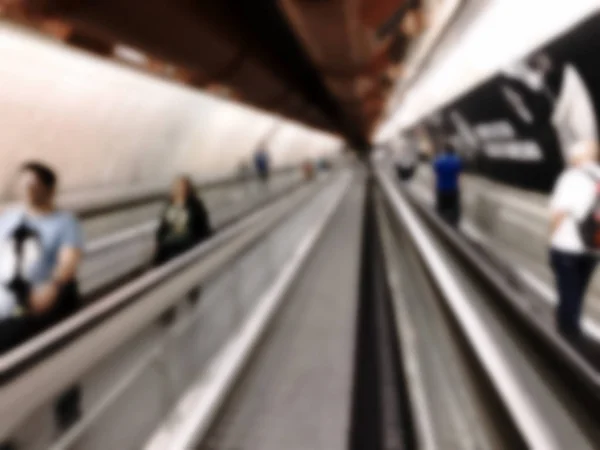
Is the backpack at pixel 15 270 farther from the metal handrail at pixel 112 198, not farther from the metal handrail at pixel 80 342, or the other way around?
the metal handrail at pixel 112 198

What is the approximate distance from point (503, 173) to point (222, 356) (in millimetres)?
6537

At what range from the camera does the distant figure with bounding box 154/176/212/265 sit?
19.3 ft

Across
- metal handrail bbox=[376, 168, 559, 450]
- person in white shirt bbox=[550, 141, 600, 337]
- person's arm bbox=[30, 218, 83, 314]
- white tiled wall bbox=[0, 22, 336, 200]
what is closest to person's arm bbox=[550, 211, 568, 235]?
person in white shirt bbox=[550, 141, 600, 337]

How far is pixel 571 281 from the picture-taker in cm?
485

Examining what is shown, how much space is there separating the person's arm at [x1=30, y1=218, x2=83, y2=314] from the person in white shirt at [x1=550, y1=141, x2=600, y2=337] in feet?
A: 9.89

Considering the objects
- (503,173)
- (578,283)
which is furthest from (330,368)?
(503,173)

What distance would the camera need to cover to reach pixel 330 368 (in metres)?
4.76

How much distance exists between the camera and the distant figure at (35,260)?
3.19 m

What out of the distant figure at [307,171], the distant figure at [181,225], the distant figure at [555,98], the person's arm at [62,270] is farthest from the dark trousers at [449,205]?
the distant figure at [307,171]

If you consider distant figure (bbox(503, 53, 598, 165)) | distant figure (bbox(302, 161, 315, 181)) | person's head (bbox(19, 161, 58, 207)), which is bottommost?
distant figure (bbox(302, 161, 315, 181))

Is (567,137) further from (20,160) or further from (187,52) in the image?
(20,160)

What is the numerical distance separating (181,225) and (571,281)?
3.14m

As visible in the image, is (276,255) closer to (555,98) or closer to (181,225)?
(181,225)

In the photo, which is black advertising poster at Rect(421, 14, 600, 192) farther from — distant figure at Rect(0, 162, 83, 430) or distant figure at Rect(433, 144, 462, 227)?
distant figure at Rect(0, 162, 83, 430)
